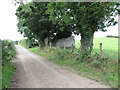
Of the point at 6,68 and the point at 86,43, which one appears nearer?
the point at 6,68

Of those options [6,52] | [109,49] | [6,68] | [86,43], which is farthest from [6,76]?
[109,49]

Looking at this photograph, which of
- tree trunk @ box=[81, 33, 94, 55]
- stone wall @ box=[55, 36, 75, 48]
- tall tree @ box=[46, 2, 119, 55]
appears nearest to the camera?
tall tree @ box=[46, 2, 119, 55]

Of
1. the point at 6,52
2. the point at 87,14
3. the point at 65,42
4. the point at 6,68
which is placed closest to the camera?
the point at 6,68

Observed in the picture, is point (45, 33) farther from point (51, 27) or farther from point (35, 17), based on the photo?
point (35, 17)

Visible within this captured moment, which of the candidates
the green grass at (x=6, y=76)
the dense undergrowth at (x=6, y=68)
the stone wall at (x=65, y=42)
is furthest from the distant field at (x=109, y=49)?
the green grass at (x=6, y=76)

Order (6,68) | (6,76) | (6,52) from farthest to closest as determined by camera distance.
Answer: (6,52)
(6,68)
(6,76)

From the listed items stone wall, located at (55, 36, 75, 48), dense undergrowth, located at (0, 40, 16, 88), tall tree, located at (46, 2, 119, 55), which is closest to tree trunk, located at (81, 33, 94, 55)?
tall tree, located at (46, 2, 119, 55)

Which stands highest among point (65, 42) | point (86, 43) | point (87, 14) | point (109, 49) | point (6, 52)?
point (87, 14)

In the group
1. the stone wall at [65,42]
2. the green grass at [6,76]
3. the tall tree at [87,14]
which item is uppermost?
the tall tree at [87,14]

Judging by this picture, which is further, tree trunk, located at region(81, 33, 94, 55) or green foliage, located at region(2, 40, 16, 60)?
tree trunk, located at region(81, 33, 94, 55)

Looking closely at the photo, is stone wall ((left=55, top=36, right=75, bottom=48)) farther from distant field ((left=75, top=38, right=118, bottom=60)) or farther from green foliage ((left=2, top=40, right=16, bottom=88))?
green foliage ((left=2, top=40, right=16, bottom=88))

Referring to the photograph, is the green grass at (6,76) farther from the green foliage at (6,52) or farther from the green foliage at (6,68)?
the green foliage at (6,52)

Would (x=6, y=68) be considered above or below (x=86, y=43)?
below

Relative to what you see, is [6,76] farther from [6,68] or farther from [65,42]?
[65,42]
